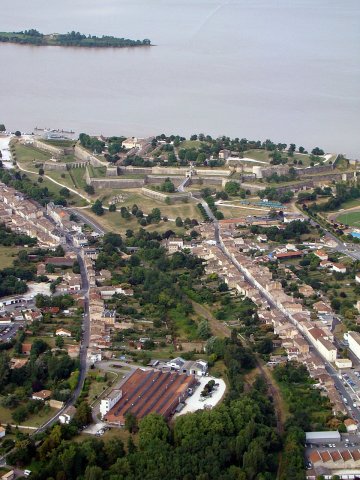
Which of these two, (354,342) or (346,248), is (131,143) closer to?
(346,248)

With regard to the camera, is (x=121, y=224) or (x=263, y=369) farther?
(x=121, y=224)

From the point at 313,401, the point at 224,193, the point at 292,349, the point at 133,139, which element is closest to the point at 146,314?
the point at 292,349

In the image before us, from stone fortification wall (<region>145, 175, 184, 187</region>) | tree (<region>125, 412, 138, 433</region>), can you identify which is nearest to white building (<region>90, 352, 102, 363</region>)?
tree (<region>125, 412, 138, 433</region>)

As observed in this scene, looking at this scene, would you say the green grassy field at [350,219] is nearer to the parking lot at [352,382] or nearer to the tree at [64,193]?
the tree at [64,193]

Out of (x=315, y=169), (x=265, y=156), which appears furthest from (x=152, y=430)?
(x=265, y=156)

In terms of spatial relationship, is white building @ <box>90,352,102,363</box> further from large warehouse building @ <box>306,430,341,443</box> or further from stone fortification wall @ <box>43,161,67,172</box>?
stone fortification wall @ <box>43,161,67,172</box>

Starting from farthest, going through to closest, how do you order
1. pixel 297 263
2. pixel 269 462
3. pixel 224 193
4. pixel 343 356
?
1. pixel 224 193
2. pixel 297 263
3. pixel 343 356
4. pixel 269 462

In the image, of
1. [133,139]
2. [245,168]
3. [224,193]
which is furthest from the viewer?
[133,139]

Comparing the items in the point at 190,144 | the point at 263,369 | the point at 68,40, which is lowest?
the point at 263,369

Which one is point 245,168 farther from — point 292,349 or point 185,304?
point 292,349
